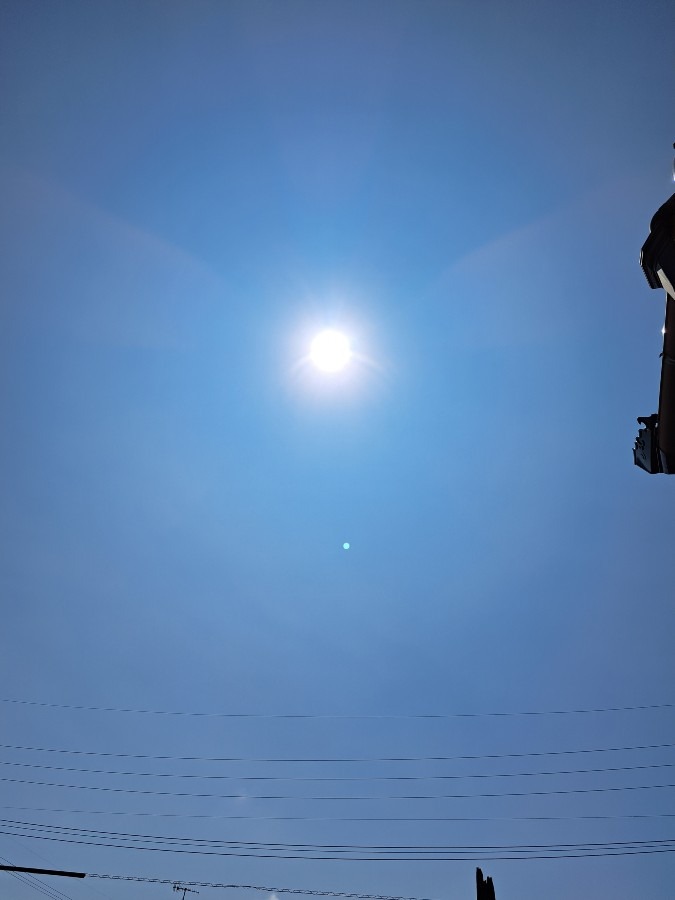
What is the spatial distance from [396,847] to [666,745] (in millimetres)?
11122

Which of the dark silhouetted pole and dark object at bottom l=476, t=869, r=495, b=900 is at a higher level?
the dark silhouetted pole

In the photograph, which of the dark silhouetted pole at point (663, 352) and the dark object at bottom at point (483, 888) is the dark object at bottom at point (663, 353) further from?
the dark object at bottom at point (483, 888)

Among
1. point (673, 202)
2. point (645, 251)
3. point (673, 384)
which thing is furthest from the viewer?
point (673, 384)

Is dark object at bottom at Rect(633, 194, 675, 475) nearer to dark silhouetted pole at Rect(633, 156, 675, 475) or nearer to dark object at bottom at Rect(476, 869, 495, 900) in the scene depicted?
dark silhouetted pole at Rect(633, 156, 675, 475)

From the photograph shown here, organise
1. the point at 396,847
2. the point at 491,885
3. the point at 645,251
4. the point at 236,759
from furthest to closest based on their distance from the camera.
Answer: the point at 236,759 → the point at 396,847 → the point at 491,885 → the point at 645,251

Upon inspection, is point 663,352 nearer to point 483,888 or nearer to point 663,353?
point 663,353

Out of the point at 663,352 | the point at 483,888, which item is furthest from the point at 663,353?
the point at 483,888

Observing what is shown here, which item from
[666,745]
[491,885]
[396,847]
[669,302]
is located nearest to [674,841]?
[666,745]

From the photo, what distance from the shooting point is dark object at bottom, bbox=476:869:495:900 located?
1593 cm

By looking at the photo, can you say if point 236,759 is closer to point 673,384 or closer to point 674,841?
point 674,841

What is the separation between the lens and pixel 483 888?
16.1m

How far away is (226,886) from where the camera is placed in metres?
18.5

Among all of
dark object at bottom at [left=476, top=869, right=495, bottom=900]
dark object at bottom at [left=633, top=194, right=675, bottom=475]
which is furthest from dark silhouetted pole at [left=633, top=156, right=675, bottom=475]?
dark object at bottom at [left=476, top=869, right=495, bottom=900]

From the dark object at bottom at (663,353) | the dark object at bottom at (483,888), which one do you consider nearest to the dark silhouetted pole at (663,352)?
the dark object at bottom at (663,353)
